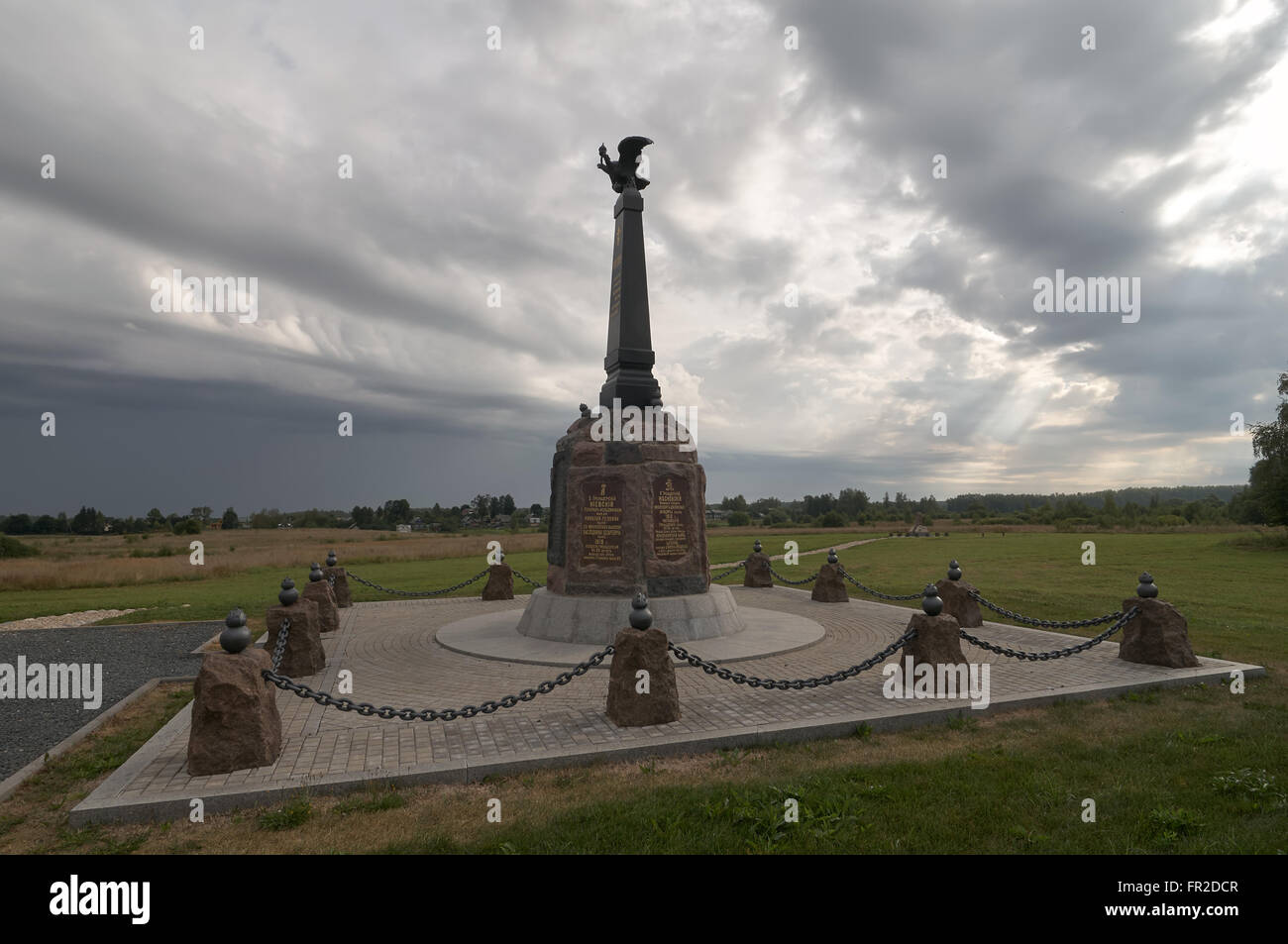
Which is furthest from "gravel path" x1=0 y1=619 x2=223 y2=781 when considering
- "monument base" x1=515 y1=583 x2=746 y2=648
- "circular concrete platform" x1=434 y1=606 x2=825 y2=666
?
"monument base" x1=515 y1=583 x2=746 y2=648

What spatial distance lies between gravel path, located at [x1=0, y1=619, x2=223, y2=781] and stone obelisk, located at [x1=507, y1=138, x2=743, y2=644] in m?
5.61

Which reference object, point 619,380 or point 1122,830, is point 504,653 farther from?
point 1122,830

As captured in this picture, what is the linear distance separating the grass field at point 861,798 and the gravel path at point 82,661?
1.95 ft

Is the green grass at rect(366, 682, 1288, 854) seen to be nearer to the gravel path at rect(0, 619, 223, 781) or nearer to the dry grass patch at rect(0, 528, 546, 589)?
the gravel path at rect(0, 619, 223, 781)

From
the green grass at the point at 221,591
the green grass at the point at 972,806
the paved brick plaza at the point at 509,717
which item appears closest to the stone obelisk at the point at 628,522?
the paved brick plaza at the point at 509,717

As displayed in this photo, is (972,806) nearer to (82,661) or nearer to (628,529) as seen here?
(628,529)

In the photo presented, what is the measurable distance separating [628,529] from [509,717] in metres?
4.41

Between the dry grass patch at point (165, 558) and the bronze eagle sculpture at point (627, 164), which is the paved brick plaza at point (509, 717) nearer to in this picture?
the bronze eagle sculpture at point (627, 164)

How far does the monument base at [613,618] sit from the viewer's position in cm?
1043

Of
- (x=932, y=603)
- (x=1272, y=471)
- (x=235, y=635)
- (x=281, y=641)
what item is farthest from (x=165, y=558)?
(x=1272, y=471)

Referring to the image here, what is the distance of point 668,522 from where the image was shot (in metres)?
11.1

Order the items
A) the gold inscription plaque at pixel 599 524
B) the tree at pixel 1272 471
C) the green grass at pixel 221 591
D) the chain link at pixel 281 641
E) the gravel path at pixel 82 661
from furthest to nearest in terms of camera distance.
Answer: the tree at pixel 1272 471, the green grass at pixel 221 591, the gold inscription plaque at pixel 599 524, the chain link at pixel 281 641, the gravel path at pixel 82 661
